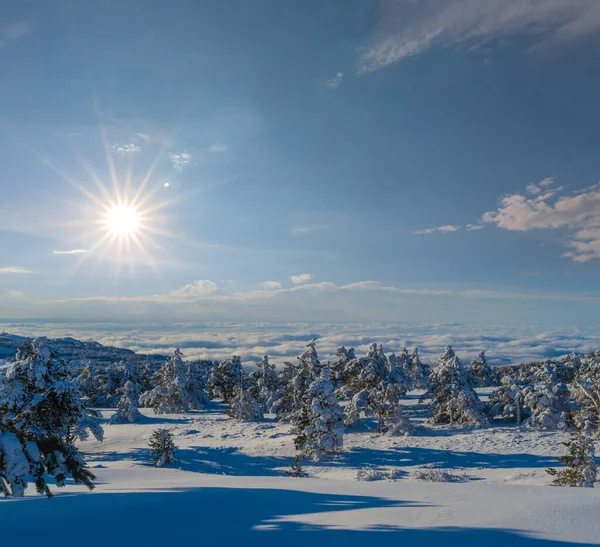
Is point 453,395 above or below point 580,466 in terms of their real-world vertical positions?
below

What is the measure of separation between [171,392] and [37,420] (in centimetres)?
5490

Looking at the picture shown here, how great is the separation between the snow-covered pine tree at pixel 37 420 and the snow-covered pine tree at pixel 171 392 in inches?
1998

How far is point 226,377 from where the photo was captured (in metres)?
74.3

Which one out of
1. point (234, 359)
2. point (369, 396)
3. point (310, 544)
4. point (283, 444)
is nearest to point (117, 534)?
point (310, 544)

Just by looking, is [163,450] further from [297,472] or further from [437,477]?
[437,477]

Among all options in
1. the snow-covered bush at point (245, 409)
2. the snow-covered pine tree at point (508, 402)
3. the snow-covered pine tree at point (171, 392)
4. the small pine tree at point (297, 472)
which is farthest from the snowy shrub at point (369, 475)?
the snow-covered pine tree at point (171, 392)

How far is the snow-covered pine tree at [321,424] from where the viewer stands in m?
34.4

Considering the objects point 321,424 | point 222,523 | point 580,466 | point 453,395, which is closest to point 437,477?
point 580,466

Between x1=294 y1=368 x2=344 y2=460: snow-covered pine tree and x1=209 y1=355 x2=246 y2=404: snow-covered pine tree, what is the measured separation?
37.2 m

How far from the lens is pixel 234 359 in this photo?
7356cm

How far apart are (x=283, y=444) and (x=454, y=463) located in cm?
1618

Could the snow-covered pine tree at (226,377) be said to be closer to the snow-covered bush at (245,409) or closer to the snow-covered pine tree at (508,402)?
the snow-covered bush at (245,409)

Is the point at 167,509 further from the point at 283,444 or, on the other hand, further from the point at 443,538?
the point at 283,444

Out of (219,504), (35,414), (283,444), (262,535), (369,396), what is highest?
(35,414)
